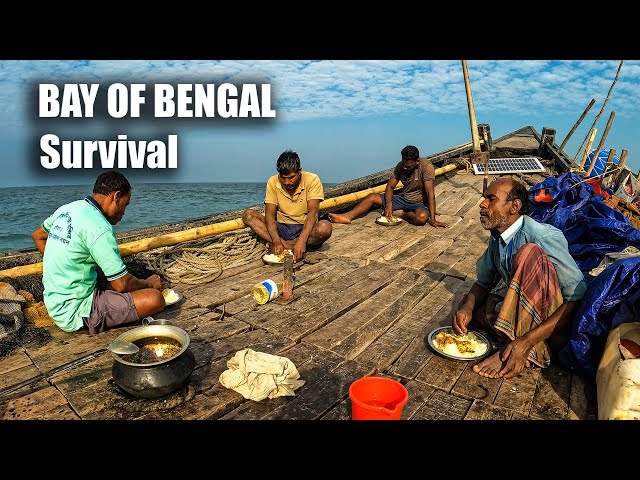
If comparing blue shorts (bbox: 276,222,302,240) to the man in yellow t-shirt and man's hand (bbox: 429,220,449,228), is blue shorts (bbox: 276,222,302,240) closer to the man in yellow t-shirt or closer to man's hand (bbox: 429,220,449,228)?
the man in yellow t-shirt

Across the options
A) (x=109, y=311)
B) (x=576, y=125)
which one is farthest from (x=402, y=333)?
(x=576, y=125)

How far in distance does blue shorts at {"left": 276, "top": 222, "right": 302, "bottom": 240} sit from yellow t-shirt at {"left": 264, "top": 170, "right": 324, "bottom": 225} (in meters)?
0.06

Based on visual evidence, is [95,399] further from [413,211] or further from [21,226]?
[21,226]

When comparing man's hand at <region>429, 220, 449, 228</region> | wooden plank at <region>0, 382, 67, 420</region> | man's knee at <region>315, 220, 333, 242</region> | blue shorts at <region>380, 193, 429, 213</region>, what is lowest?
wooden plank at <region>0, 382, 67, 420</region>

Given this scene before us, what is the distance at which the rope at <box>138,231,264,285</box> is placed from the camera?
13.3 ft

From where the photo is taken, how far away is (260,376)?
2316mm

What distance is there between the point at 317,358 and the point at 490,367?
1091 millimetres

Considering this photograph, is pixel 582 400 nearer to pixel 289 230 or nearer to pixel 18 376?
pixel 18 376

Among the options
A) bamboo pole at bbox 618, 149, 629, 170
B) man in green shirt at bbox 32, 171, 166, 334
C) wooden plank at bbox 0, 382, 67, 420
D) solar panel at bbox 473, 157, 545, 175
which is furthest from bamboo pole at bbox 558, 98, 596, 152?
wooden plank at bbox 0, 382, 67, 420

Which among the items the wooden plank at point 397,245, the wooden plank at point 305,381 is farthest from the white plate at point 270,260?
the wooden plank at point 305,381

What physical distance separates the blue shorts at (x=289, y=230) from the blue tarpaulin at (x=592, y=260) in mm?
2874

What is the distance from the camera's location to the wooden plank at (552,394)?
7.27 feet

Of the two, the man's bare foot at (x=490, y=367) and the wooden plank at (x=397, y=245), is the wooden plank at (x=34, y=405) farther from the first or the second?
the wooden plank at (x=397, y=245)
